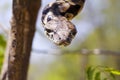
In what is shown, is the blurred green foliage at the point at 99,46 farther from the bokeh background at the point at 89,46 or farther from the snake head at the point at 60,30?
the snake head at the point at 60,30

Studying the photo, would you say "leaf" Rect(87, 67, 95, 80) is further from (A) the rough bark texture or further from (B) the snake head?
(A) the rough bark texture

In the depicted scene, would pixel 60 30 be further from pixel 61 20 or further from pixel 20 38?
pixel 20 38

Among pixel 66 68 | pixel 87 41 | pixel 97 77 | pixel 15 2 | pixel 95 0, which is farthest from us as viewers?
pixel 87 41

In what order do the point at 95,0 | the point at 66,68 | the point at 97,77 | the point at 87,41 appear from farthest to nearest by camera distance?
the point at 87,41 < the point at 66,68 < the point at 95,0 < the point at 97,77

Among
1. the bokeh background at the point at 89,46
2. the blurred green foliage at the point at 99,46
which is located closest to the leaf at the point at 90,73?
the bokeh background at the point at 89,46

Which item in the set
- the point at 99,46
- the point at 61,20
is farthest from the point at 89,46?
the point at 61,20

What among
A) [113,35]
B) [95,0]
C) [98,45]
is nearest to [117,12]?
[113,35]

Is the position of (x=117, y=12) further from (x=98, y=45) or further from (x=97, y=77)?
(x=97, y=77)
